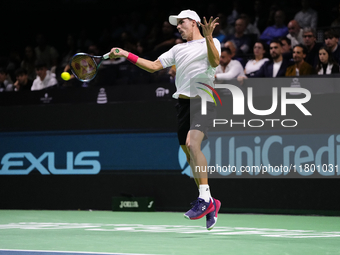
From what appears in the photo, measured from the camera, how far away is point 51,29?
16.2 m

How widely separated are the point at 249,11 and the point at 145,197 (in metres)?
6.03

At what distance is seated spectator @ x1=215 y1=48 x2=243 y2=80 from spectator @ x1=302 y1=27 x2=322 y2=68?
106cm

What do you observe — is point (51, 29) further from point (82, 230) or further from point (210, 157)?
point (82, 230)

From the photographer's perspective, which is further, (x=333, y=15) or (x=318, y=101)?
(x=333, y=15)

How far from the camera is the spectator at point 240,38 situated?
10849 millimetres

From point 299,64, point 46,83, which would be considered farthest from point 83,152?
point 299,64

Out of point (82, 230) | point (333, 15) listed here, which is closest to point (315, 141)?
point (82, 230)

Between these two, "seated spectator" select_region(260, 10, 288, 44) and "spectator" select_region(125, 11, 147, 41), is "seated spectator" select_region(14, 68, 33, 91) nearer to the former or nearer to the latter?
"spectator" select_region(125, 11, 147, 41)

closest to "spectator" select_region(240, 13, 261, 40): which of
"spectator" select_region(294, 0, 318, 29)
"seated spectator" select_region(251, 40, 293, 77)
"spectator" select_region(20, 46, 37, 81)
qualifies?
"spectator" select_region(294, 0, 318, 29)

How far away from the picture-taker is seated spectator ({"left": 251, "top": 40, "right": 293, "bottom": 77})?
8.77 metres

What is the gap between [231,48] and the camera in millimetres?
10352

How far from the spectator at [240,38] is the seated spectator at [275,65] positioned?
179cm

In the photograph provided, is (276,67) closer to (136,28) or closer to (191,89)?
(191,89)

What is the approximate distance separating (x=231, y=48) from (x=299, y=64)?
74.2 inches
